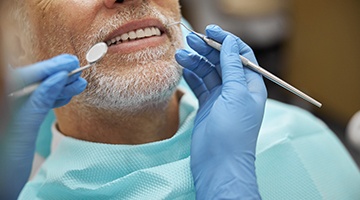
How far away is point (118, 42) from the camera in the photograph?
1092 millimetres

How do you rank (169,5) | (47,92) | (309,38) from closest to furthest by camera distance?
(47,92) < (169,5) < (309,38)

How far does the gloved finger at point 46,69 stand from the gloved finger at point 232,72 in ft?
0.92

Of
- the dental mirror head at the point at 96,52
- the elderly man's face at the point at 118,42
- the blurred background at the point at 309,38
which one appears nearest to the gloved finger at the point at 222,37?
the elderly man's face at the point at 118,42

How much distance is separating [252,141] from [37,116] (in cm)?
40

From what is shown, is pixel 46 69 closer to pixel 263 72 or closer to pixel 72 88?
pixel 72 88

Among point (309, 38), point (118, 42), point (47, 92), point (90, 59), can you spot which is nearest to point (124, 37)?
point (118, 42)

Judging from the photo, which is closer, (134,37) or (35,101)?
(35,101)

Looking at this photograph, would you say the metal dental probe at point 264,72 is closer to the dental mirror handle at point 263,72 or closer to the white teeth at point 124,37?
the dental mirror handle at point 263,72

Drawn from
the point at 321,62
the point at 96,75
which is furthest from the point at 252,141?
the point at 321,62

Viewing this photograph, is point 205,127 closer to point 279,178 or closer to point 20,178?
point 279,178

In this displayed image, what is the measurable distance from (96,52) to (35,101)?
15cm

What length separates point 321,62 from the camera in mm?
2611

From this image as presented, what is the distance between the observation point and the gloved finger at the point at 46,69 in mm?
931

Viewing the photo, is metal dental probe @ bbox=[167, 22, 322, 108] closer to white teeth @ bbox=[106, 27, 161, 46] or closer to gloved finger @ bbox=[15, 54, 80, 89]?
white teeth @ bbox=[106, 27, 161, 46]
